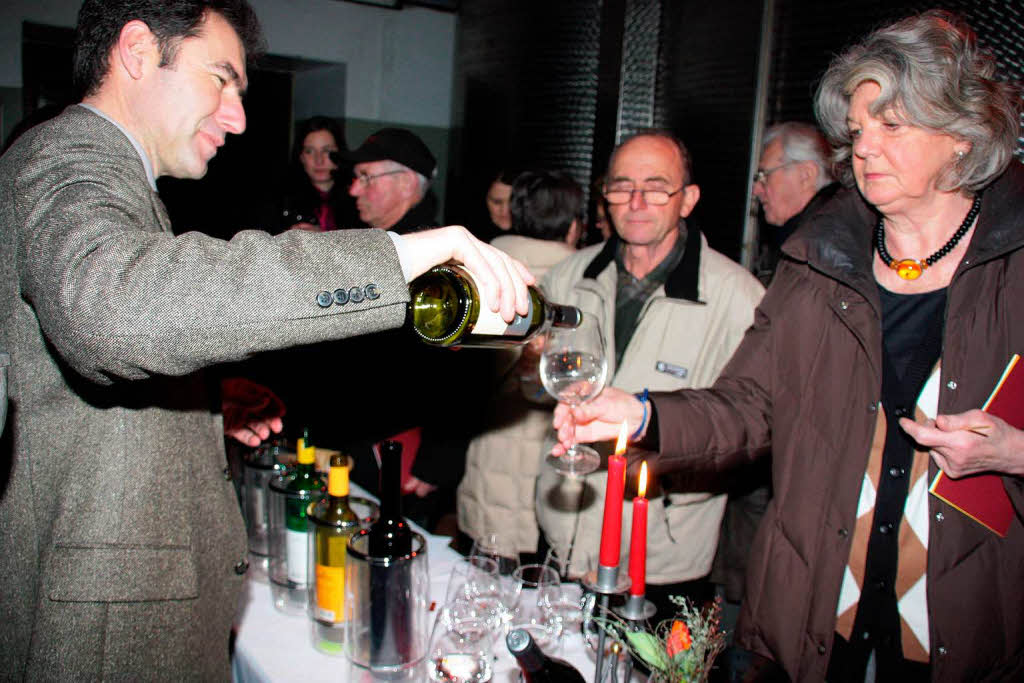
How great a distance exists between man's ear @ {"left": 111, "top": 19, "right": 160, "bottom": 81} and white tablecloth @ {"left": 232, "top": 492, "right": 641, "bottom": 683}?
1.07m

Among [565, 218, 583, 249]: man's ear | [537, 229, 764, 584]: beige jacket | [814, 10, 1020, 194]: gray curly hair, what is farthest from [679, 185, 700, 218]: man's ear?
[814, 10, 1020, 194]: gray curly hair

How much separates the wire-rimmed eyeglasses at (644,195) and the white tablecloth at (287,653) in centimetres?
152

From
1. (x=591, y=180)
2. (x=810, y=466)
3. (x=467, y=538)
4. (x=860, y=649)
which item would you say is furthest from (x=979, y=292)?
(x=591, y=180)

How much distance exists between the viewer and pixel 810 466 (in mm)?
1656

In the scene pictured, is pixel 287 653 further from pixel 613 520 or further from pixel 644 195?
pixel 644 195

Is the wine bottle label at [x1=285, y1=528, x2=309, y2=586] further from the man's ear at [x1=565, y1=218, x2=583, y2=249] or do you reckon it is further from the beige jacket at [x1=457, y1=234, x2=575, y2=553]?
the man's ear at [x1=565, y1=218, x2=583, y2=249]

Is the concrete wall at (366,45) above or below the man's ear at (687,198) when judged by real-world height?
above

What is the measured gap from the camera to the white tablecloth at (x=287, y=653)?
4.40ft

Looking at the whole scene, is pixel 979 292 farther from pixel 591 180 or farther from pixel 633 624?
pixel 591 180

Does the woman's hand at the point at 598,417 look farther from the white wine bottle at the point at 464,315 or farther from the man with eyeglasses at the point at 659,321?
the man with eyeglasses at the point at 659,321

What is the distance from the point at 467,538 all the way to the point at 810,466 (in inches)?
65.7

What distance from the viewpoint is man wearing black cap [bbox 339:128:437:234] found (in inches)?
131

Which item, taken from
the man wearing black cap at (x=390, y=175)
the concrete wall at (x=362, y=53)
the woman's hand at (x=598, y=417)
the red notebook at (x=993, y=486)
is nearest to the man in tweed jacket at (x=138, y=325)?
the woman's hand at (x=598, y=417)

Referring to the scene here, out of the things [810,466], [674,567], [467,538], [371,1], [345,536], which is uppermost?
[371,1]
